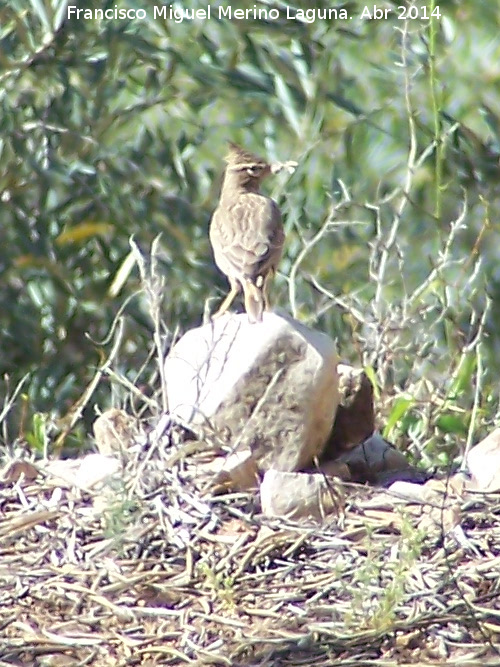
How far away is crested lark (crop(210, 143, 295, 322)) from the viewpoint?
17.7 feet

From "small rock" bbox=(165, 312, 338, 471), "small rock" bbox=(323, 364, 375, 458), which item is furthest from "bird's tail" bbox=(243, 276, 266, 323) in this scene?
"small rock" bbox=(323, 364, 375, 458)

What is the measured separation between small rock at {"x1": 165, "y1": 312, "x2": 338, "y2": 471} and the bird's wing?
2.34 ft

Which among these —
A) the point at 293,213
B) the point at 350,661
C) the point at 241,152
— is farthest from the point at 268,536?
the point at 293,213

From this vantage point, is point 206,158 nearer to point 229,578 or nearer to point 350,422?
point 350,422

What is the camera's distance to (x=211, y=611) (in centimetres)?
405

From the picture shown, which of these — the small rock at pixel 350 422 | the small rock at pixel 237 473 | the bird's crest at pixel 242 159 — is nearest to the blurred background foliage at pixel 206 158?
the bird's crest at pixel 242 159

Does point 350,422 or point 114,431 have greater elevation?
point 114,431

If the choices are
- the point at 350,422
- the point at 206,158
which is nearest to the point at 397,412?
the point at 350,422

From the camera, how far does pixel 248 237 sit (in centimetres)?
556

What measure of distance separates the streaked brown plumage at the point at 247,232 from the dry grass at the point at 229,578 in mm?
875

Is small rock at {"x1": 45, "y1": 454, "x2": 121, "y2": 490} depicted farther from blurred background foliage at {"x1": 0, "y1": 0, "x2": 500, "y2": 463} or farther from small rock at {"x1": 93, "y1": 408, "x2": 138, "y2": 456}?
blurred background foliage at {"x1": 0, "y1": 0, "x2": 500, "y2": 463}

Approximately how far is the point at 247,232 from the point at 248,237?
51 millimetres

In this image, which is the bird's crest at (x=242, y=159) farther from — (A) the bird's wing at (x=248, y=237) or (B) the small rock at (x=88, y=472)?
(B) the small rock at (x=88, y=472)

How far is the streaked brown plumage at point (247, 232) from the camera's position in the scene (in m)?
5.41
